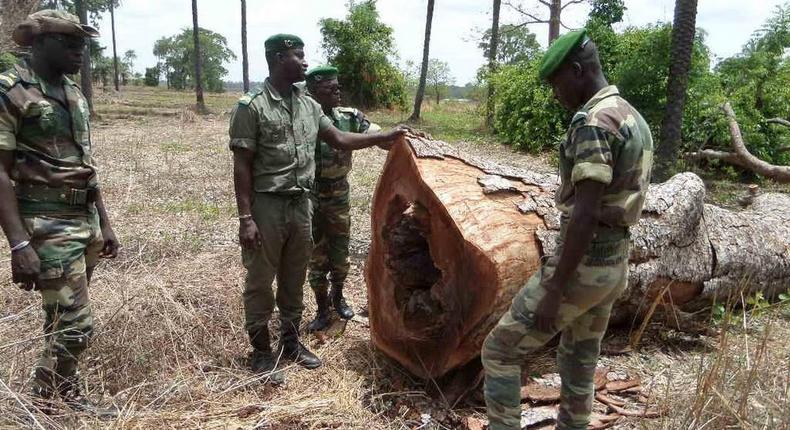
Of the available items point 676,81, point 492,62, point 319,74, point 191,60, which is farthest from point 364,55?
point 191,60

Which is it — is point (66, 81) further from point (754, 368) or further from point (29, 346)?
point (754, 368)

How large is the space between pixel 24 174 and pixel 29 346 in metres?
0.92

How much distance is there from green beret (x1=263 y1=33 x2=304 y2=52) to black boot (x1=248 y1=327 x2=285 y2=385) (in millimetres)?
1510

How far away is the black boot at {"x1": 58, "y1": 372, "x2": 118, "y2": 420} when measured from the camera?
248cm

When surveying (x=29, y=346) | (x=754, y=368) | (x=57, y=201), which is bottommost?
(x=29, y=346)

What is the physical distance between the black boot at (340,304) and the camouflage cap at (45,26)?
2241 millimetres

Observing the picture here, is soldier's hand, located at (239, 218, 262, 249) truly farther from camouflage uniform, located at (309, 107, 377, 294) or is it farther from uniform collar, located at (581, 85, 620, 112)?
uniform collar, located at (581, 85, 620, 112)

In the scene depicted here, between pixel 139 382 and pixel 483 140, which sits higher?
pixel 483 140

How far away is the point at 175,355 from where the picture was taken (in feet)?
10.2

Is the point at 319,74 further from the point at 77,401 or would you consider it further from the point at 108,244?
the point at 77,401

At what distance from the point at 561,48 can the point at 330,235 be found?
7.65 ft

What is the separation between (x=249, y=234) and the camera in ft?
9.47

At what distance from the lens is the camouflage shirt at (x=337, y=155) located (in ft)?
12.5

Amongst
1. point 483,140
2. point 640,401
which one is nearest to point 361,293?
point 640,401
